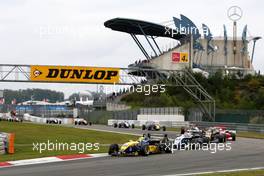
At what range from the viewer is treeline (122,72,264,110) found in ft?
231

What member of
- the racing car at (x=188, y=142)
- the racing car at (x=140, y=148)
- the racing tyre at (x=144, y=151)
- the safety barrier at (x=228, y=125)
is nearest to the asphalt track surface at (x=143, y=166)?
the racing tyre at (x=144, y=151)

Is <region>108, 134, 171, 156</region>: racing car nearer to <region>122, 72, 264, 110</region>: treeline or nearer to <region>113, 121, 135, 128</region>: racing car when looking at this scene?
<region>113, 121, 135, 128</region>: racing car

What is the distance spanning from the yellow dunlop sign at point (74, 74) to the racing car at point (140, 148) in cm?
2728

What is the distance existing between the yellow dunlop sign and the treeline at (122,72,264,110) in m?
17.7

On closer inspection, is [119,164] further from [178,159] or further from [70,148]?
[70,148]

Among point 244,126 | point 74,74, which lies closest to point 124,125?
point 74,74

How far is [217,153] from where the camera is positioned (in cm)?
2356

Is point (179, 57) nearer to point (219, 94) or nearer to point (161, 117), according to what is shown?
point (219, 94)

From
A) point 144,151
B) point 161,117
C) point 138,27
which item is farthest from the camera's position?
point 138,27

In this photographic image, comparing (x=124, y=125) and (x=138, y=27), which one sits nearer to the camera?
(x=124, y=125)

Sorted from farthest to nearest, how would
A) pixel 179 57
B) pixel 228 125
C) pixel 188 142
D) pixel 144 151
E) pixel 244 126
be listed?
pixel 179 57 → pixel 228 125 → pixel 244 126 → pixel 188 142 → pixel 144 151

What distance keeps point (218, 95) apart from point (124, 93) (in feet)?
58.1

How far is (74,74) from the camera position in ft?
165

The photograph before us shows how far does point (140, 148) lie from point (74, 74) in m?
28.7
